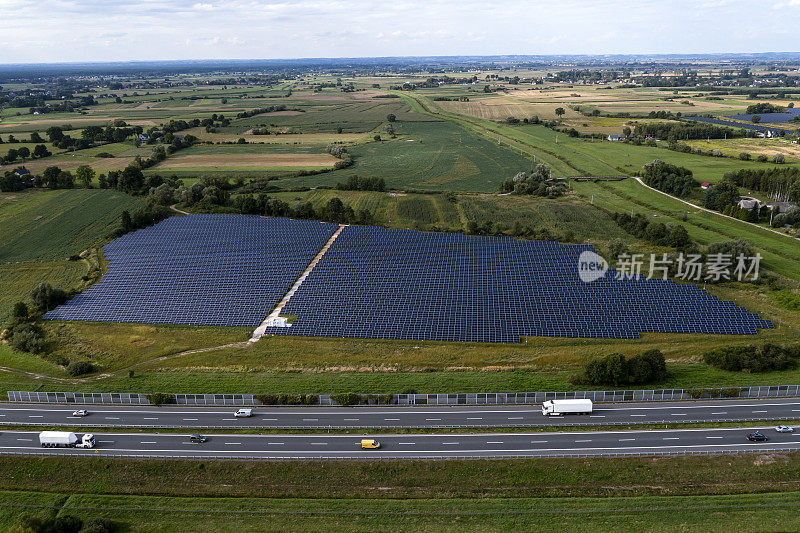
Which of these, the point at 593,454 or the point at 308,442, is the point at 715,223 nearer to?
the point at 593,454

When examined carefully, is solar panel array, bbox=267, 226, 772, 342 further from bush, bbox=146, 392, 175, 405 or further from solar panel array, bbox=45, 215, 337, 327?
bush, bbox=146, 392, 175, 405

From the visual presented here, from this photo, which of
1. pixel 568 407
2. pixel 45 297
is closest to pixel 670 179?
pixel 568 407

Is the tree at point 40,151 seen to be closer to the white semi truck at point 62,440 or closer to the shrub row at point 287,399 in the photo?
the white semi truck at point 62,440

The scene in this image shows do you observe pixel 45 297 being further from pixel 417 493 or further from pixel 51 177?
pixel 51 177

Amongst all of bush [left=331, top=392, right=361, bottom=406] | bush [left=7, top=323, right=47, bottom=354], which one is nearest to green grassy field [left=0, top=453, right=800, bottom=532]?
bush [left=331, top=392, right=361, bottom=406]

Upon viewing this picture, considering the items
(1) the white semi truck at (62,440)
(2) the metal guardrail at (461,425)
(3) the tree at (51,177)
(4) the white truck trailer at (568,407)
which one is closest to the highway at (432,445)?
(1) the white semi truck at (62,440)

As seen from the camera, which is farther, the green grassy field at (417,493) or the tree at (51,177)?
the tree at (51,177)

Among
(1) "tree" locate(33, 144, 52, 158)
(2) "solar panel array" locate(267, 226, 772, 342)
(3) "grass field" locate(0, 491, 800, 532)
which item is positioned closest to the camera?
(3) "grass field" locate(0, 491, 800, 532)
